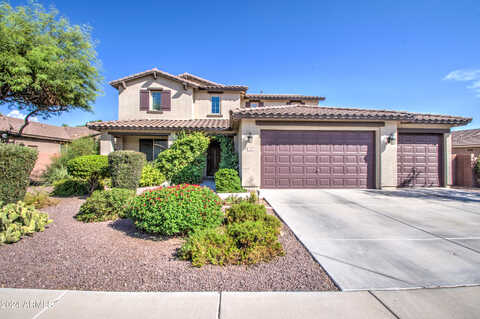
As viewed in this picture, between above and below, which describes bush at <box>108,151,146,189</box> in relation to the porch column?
below

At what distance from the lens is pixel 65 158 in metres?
12.3

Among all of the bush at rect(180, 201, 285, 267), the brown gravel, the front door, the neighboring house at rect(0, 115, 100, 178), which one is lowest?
the brown gravel

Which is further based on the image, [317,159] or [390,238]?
[317,159]

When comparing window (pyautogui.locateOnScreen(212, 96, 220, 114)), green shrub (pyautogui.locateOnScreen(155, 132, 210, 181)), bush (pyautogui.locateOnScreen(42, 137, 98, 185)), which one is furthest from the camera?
window (pyautogui.locateOnScreen(212, 96, 220, 114))

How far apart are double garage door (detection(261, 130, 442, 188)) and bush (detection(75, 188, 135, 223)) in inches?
Result: 223

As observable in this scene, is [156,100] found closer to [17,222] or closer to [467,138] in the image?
[17,222]

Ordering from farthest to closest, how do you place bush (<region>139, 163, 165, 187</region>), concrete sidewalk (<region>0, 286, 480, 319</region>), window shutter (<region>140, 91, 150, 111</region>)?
1. window shutter (<region>140, 91, 150, 111</region>)
2. bush (<region>139, 163, 165, 187</region>)
3. concrete sidewalk (<region>0, 286, 480, 319</region>)

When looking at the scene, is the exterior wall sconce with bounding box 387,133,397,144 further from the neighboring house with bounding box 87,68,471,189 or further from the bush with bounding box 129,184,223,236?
the bush with bounding box 129,184,223,236

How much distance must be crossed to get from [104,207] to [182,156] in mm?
6095

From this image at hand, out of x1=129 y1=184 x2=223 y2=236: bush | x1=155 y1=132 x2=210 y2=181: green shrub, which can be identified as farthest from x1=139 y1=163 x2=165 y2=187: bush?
x1=129 y1=184 x2=223 y2=236: bush

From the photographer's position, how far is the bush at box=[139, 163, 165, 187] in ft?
33.3

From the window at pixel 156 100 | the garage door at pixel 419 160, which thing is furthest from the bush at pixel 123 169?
the garage door at pixel 419 160

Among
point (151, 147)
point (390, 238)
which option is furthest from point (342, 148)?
point (151, 147)

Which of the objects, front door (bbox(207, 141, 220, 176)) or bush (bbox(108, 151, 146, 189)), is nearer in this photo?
bush (bbox(108, 151, 146, 189))
